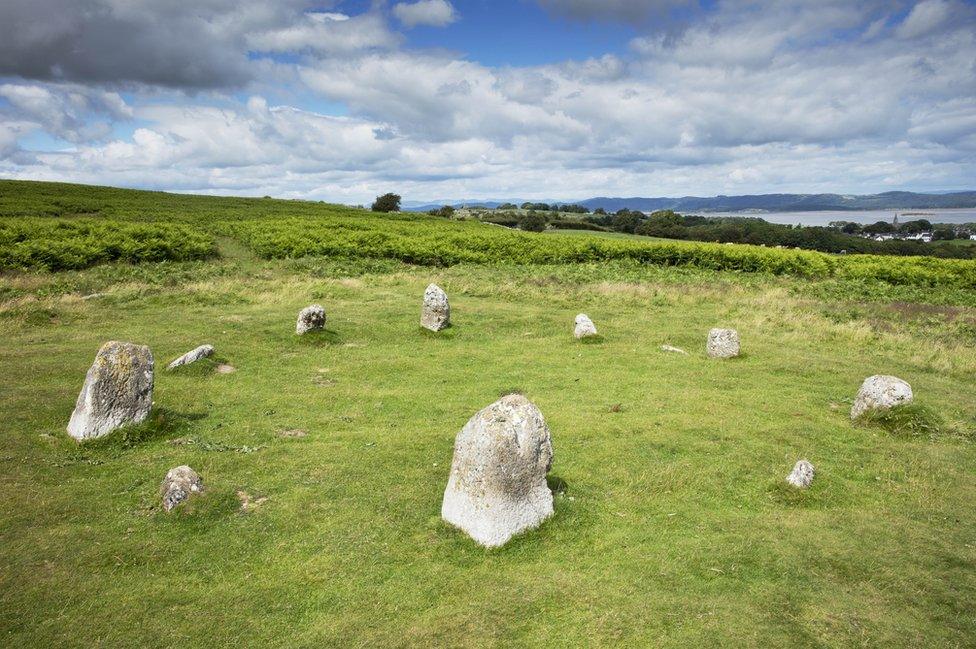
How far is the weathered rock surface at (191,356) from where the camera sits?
16.8 meters

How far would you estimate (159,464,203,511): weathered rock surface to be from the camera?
9438 millimetres

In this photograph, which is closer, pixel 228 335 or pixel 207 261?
pixel 228 335

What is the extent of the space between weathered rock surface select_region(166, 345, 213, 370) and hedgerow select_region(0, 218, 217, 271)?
66.4 ft

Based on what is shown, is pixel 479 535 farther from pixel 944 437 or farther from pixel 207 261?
pixel 207 261

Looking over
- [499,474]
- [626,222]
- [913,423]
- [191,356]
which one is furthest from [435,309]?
[626,222]

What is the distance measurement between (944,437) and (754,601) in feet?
29.9

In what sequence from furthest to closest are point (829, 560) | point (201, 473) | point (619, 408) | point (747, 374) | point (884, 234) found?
point (884, 234), point (747, 374), point (619, 408), point (201, 473), point (829, 560)

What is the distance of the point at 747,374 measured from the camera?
18875 mm

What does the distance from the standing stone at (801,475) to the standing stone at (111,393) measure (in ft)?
42.7

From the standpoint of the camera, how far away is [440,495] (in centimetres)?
1030

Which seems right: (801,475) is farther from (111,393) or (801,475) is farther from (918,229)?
(918,229)

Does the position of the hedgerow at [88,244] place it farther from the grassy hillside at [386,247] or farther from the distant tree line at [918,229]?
the distant tree line at [918,229]

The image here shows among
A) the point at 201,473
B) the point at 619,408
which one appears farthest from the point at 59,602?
the point at 619,408

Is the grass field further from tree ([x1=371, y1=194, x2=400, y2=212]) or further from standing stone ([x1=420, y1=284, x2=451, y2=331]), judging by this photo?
tree ([x1=371, y1=194, x2=400, y2=212])
